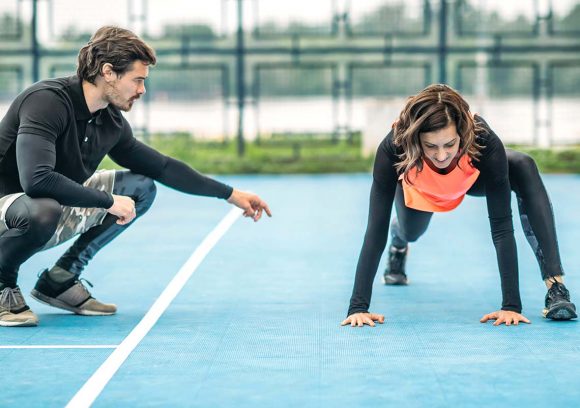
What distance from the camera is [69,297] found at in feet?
15.5

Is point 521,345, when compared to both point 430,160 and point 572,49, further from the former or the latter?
point 572,49

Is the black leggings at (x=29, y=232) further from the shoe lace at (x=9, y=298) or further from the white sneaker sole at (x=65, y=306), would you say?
the white sneaker sole at (x=65, y=306)

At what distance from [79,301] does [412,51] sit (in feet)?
27.7

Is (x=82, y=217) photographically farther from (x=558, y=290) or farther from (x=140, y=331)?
(x=558, y=290)

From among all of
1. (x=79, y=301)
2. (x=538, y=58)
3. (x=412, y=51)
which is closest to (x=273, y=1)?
(x=412, y=51)

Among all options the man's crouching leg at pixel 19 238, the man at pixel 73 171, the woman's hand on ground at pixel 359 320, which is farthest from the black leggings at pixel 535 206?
the man's crouching leg at pixel 19 238

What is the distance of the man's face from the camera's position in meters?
4.46

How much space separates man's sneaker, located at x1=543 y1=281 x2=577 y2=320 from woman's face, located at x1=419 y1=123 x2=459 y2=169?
757mm

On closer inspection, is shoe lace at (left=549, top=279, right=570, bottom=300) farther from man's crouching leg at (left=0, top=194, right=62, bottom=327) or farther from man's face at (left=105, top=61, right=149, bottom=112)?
man's crouching leg at (left=0, top=194, right=62, bottom=327)

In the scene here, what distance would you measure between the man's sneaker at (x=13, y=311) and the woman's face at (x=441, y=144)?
168cm

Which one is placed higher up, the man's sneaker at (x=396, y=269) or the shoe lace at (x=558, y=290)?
the shoe lace at (x=558, y=290)

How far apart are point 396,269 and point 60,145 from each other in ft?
5.99

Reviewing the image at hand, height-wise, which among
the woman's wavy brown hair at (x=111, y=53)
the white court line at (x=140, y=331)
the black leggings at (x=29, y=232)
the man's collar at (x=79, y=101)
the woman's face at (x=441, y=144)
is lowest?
the white court line at (x=140, y=331)

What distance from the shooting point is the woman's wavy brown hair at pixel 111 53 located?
4.44 meters
